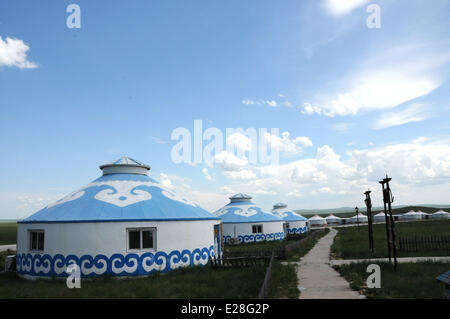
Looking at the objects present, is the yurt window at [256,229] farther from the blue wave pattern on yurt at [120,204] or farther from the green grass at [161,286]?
the green grass at [161,286]

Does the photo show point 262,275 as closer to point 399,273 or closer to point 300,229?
point 399,273

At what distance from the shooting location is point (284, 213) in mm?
51875

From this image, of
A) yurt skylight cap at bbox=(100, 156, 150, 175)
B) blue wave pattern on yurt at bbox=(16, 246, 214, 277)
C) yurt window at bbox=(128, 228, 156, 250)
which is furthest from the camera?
yurt skylight cap at bbox=(100, 156, 150, 175)

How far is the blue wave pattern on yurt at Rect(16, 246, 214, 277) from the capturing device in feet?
47.5

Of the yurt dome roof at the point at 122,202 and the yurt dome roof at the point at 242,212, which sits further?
the yurt dome roof at the point at 242,212

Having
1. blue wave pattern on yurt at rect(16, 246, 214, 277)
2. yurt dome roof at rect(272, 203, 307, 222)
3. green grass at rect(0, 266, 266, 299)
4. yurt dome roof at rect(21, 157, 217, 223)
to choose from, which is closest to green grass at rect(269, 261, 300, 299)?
green grass at rect(0, 266, 266, 299)

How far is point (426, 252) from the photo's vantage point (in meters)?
21.0

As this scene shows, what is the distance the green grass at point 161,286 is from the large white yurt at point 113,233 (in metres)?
0.66

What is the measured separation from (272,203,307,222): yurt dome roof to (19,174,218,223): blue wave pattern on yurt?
33.9 meters

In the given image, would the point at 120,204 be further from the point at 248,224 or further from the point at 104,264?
the point at 248,224

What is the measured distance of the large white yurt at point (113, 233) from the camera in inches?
576

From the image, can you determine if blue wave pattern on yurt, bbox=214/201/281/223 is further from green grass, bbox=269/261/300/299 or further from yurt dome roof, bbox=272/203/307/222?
green grass, bbox=269/261/300/299

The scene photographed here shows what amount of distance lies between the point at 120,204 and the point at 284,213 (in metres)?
39.1

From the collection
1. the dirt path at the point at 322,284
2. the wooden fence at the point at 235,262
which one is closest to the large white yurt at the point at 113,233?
the wooden fence at the point at 235,262
